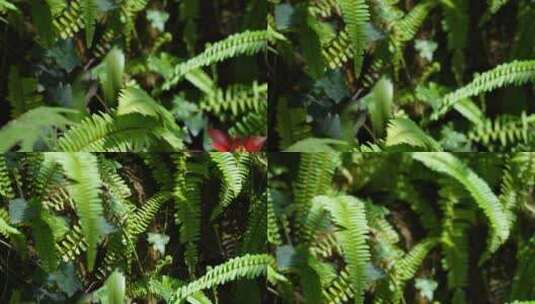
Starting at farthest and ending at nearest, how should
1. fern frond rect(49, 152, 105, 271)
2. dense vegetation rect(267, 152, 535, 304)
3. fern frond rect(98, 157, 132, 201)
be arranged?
dense vegetation rect(267, 152, 535, 304), fern frond rect(98, 157, 132, 201), fern frond rect(49, 152, 105, 271)

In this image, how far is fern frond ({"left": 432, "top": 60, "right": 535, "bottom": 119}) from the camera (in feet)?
11.5

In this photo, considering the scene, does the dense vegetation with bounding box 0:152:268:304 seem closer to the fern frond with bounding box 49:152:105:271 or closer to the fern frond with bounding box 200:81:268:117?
the fern frond with bounding box 49:152:105:271

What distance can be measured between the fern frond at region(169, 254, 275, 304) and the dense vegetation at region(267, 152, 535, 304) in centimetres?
10

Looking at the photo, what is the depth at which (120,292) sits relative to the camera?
3469 mm

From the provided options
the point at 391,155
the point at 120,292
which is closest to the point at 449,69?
the point at 391,155

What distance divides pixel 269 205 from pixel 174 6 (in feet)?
2.82

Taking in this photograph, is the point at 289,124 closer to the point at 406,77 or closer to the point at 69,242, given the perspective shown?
the point at 406,77

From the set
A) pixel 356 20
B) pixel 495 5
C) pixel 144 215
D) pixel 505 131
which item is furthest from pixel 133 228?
pixel 495 5

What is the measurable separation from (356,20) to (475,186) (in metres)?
0.79

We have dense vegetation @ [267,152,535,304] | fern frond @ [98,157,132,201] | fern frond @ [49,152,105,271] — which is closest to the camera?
fern frond @ [49,152,105,271]

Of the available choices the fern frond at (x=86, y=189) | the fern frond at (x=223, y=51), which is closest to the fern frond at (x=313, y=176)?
the fern frond at (x=223, y=51)

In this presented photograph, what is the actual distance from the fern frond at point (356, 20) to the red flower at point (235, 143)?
1.63 ft

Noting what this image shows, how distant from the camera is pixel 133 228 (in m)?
3.50

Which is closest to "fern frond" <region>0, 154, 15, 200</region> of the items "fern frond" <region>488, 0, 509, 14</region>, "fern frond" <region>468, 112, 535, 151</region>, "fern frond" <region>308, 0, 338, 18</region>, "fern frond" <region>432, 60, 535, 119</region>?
→ "fern frond" <region>308, 0, 338, 18</region>
